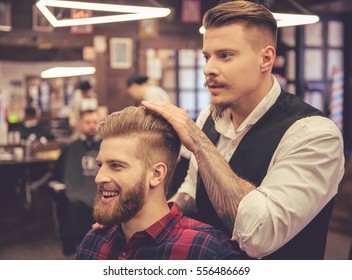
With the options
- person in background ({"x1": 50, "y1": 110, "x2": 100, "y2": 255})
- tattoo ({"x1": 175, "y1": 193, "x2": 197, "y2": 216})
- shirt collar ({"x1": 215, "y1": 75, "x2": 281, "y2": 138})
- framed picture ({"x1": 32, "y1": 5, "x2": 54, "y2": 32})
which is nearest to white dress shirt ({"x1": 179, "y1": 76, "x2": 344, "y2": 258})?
shirt collar ({"x1": 215, "y1": 75, "x2": 281, "y2": 138})

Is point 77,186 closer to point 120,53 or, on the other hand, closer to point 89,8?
point 120,53

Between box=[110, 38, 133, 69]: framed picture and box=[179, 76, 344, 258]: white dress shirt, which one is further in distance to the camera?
box=[110, 38, 133, 69]: framed picture

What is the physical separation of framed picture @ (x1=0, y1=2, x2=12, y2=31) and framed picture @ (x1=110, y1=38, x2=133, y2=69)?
144 cm

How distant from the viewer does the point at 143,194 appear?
1504 mm

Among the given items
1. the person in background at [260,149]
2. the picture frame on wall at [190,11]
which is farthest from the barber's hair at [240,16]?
the picture frame on wall at [190,11]

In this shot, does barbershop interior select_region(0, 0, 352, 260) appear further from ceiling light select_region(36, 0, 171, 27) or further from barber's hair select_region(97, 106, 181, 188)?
barber's hair select_region(97, 106, 181, 188)

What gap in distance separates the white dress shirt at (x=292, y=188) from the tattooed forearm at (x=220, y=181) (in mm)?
30

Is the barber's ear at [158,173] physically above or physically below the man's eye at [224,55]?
below

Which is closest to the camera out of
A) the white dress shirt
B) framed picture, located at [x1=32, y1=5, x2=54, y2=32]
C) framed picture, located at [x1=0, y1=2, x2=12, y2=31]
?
the white dress shirt

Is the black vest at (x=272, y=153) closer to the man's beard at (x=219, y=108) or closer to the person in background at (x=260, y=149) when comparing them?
the person in background at (x=260, y=149)

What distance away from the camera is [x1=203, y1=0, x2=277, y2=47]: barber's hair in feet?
4.98

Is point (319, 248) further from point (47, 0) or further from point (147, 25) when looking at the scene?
point (147, 25)

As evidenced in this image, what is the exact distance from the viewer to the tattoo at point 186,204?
1966 millimetres

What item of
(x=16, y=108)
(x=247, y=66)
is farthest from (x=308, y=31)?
(x=16, y=108)
